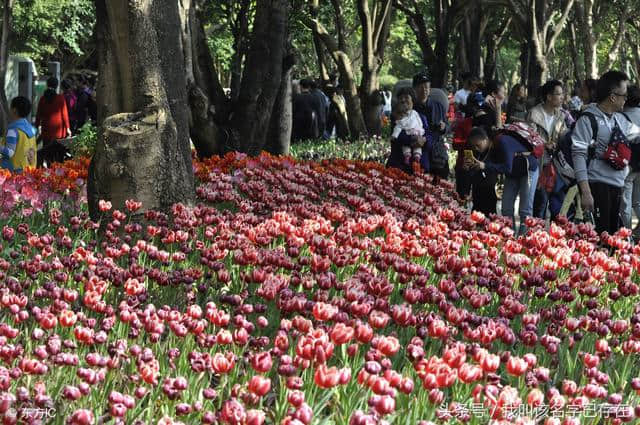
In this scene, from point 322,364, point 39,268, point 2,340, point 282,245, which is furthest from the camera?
point 282,245

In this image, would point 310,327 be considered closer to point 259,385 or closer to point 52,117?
point 259,385

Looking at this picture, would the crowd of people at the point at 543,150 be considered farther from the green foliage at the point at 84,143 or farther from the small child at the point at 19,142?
the green foliage at the point at 84,143

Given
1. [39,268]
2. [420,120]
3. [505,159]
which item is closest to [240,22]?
[420,120]

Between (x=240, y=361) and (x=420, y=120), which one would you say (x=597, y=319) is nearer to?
(x=240, y=361)

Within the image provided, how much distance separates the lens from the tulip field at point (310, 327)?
10.9ft

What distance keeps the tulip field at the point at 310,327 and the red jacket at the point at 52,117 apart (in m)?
9.34

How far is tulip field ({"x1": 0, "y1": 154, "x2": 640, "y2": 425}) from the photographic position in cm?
331

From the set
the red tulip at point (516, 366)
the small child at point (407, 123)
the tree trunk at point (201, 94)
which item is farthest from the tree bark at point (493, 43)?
the red tulip at point (516, 366)

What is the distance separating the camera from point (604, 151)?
340 inches


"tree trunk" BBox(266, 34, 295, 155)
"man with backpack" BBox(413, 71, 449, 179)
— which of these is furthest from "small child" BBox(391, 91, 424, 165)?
"tree trunk" BBox(266, 34, 295, 155)

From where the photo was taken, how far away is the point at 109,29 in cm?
783

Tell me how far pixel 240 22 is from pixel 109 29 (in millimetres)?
13564

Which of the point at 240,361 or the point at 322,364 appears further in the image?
the point at 240,361

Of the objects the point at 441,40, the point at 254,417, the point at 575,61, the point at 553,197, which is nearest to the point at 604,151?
the point at 553,197
